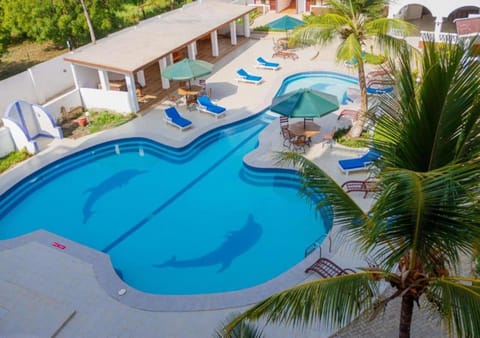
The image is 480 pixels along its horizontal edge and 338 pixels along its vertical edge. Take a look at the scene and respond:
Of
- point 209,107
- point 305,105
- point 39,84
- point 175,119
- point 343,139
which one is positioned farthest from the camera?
point 39,84

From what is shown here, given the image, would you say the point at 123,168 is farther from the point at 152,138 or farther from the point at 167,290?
the point at 167,290

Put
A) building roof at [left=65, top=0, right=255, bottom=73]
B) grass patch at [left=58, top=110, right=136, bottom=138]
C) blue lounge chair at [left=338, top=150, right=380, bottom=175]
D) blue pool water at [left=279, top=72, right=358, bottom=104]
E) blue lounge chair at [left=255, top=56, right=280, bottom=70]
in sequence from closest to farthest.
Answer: blue lounge chair at [left=338, top=150, right=380, bottom=175], grass patch at [left=58, top=110, right=136, bottom=138], building roof at [left=65, top=0, right=255, bottom=73], blue pool water at [left=279, top=72, right=358, bottom=104], blue lounge chair at [left=255, top=56, right=280, bottom=70]

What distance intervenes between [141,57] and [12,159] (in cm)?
692

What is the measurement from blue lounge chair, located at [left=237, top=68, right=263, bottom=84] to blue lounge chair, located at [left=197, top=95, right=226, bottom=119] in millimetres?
3277

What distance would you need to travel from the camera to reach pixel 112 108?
20672 millimetres

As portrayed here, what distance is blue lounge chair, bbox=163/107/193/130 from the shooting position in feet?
62.0

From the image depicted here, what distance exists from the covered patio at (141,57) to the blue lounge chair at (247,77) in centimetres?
274

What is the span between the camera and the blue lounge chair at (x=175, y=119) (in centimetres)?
1889

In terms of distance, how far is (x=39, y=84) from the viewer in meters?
20.9

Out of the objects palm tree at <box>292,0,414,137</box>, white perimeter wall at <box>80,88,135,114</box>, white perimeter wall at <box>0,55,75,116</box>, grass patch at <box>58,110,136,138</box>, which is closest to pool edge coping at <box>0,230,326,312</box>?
palm tree at <box>292,0,414,137</box>

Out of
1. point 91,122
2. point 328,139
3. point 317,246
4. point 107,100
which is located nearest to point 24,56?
point 107,100

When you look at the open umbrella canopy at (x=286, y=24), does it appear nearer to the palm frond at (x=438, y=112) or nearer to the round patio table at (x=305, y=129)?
the round patio table at (x=305, y=129)

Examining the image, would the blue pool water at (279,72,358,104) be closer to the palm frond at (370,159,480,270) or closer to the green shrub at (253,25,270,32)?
the green shrub at (253,25,270,32)

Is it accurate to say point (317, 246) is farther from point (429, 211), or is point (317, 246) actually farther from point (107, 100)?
point (107, 100)
